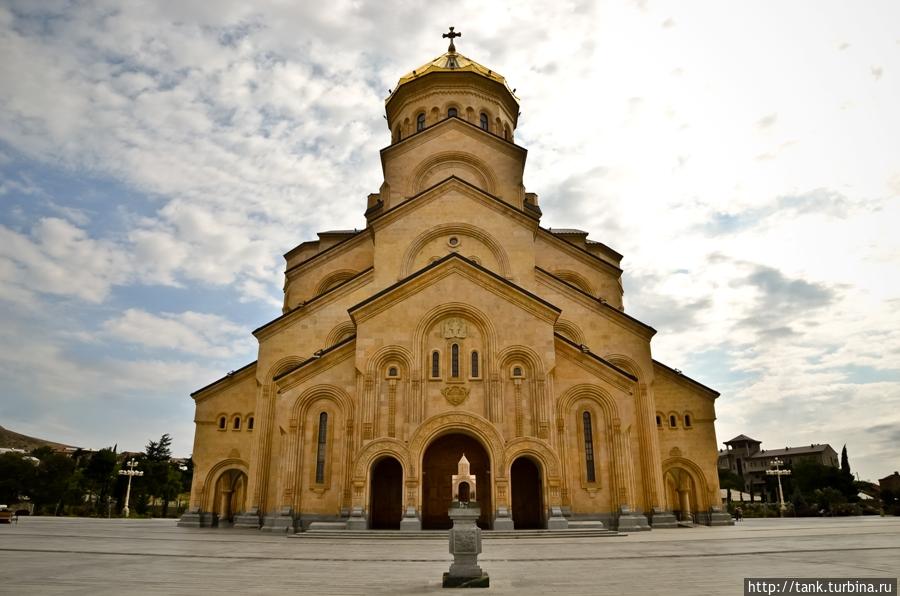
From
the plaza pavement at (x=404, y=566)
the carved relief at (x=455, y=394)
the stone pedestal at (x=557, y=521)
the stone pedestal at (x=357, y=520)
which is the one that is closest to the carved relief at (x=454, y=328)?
the carved relief at (x=455, y=394)

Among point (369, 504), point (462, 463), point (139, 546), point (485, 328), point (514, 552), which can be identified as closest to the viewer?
point (462, 463)

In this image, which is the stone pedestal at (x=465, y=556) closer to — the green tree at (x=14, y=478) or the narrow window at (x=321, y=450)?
the narrow window at (x=321, y=450)

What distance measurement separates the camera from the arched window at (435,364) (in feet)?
70.2

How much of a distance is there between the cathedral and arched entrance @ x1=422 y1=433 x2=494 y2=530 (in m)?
0.05

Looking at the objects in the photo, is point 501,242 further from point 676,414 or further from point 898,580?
point 898,580

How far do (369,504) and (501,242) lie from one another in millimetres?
12274

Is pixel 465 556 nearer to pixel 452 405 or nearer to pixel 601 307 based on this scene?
pixel 452 405

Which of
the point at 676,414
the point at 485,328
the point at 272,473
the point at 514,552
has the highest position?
the point at 485,328

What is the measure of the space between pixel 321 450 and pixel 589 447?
33.0 feet

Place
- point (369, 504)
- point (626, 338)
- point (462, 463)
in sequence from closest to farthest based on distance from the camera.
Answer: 1. point (462, 463)
2. point (369, 504)
3. point (626, 338)

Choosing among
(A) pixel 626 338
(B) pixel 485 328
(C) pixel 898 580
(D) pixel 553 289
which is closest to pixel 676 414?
(A) pixel 626 338

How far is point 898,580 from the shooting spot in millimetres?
7820

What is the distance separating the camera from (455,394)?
21.0 meters

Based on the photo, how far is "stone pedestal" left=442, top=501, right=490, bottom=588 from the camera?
26.4 ft
